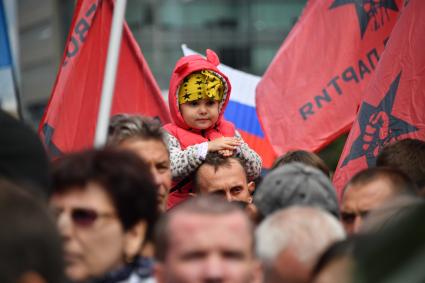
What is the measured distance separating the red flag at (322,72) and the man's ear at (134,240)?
4.92m

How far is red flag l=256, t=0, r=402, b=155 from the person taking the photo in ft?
29.6

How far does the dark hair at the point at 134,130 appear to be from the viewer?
5.51 m

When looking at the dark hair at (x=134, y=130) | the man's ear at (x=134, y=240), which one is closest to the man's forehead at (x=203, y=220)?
the man's ear at (x=134, y=240)

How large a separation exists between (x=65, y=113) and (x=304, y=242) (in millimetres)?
4049

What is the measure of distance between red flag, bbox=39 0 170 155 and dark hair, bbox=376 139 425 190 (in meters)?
1.90

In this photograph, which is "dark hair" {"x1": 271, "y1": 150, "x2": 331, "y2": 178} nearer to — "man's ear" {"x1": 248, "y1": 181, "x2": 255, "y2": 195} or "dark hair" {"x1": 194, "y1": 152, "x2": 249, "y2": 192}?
"man's ear" {"x1": 248, "y1": 181, "x2": 255, "y2": 195}

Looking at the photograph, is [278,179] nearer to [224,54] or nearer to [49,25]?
[224,54]

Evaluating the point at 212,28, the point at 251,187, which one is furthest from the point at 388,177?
the point at 212,28

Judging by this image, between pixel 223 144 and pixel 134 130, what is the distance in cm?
120

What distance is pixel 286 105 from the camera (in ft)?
31.0

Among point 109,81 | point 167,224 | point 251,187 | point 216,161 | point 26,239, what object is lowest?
point 251,187

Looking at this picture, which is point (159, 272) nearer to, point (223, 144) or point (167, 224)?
point (167, 224)

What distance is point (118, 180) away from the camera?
4199mm

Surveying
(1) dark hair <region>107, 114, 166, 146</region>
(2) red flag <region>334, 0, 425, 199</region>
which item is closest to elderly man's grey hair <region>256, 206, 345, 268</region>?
(1) dark hair <region>107, 114, 166, 146</region>
